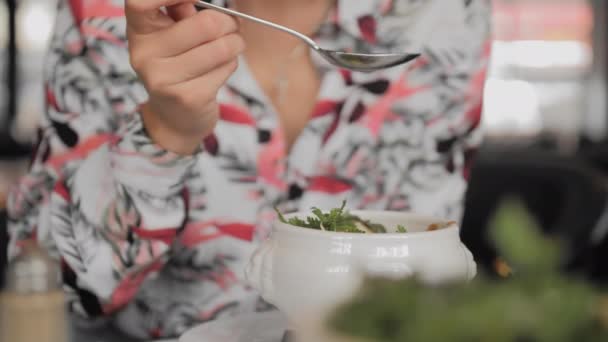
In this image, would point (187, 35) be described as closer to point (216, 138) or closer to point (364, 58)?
point (364, 58)

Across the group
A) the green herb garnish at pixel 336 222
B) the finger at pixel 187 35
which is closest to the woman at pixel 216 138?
the finger at pixel 187 35

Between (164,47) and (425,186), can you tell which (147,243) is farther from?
(425,186)

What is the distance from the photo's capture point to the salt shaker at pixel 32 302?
49 centimetres

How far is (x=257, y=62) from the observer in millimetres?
1170

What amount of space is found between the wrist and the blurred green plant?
56 cm

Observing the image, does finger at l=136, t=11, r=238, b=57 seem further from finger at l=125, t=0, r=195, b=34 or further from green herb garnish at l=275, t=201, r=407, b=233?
green herb garnish at l=275, t=201, r=407, b=233

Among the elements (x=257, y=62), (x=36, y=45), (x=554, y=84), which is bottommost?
(x=554, y=84)

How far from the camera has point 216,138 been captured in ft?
3.52

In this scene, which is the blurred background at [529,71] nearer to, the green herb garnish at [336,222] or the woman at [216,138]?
the woman at [216,138]

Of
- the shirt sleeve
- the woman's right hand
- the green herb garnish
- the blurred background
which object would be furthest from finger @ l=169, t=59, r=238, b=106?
the blurred background

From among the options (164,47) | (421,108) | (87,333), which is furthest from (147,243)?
(421,108)

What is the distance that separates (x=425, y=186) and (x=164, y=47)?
567mm

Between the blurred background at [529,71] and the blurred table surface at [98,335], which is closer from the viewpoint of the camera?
the blurred table surface at [98,335]

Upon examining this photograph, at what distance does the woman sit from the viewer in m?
0.82
